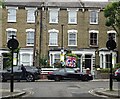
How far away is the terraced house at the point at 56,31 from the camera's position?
4531 cm

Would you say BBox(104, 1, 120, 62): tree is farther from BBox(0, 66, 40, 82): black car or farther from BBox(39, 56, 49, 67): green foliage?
BBox(0, 66, 40, 82): black car

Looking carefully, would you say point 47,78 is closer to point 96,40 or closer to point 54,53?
point 54,53

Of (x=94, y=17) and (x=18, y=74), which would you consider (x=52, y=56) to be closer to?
(x=94, y=17)

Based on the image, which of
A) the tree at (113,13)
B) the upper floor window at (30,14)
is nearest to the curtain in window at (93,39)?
the tree at (113,13)

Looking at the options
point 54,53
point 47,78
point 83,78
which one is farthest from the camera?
point 54,53

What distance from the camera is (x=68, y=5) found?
46.7 metres

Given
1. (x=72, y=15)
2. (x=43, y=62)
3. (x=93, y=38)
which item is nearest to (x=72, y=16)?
(x=72, y=15)

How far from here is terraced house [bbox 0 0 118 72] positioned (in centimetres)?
4531

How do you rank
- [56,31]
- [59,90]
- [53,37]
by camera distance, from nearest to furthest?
[59,90]
[53,37]
[56,31]

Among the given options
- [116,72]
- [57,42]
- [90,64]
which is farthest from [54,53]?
[116,72]

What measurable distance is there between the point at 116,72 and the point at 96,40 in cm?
1153

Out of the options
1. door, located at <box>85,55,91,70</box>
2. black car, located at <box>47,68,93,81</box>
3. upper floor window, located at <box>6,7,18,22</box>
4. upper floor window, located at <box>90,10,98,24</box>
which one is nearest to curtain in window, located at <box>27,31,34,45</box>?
upper floor window, located at <box>6,7,18,22</box>

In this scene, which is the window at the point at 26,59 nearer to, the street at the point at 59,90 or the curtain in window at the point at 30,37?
the curtain in window at the point at 30,37

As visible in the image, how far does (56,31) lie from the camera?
45781mm
